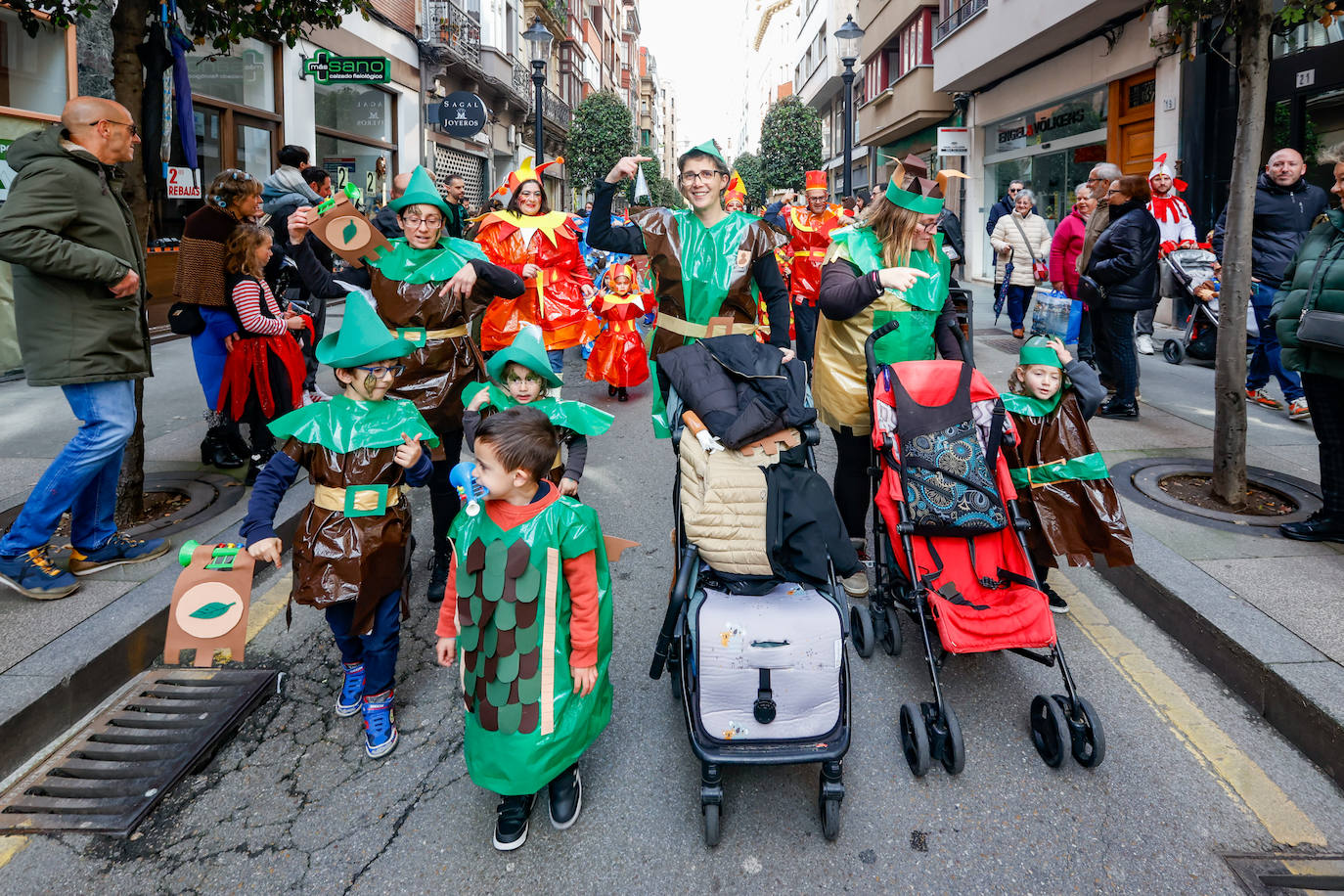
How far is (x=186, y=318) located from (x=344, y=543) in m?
3.05

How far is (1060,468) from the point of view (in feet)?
11.4

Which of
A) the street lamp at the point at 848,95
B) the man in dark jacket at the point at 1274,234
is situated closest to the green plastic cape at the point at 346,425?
the man in dark jacket at the point at 1274,234

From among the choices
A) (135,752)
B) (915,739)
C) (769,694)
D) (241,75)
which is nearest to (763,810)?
(769,694)

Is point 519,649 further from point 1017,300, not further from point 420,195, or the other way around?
point 1017,300

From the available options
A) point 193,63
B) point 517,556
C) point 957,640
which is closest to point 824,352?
point 957,640

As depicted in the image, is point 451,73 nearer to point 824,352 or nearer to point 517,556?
point 824,352

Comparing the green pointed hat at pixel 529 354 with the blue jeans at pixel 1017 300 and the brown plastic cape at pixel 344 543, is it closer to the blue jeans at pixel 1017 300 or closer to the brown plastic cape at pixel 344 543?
the brown plastic cape at pixel 344 543

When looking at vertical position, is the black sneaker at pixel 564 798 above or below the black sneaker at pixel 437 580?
below

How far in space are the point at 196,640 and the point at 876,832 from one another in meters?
2.20

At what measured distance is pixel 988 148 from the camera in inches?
817

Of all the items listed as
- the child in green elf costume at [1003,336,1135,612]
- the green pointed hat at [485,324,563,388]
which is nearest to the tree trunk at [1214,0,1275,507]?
the child in green elf costume at [1003,336,1135,612]

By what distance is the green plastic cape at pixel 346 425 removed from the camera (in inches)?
112

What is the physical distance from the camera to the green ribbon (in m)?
3.45

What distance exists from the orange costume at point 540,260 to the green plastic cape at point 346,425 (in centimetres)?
353
